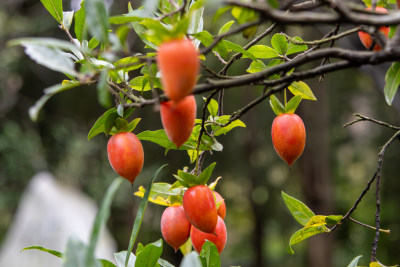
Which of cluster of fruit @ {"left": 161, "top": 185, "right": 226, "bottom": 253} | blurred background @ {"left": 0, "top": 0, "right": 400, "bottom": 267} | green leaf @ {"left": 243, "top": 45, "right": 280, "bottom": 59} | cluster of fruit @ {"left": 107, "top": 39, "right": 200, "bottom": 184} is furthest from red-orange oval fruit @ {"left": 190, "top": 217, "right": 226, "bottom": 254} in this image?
blurred background @ {"left": 0, "top": 0, "right": 400, "bottom": 267}

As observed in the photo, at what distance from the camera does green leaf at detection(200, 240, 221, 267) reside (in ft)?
1.53

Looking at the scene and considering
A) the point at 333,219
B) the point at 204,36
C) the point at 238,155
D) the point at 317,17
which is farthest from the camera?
the point at 238,155

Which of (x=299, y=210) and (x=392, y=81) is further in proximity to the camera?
(x=299, y=210)

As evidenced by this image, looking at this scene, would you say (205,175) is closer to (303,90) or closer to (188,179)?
(188,179)

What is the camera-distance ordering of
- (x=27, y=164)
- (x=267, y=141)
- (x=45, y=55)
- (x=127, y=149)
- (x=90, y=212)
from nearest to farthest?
(x=45, y=55) → (x=127, y=149) → (x=90, y=212) → (x=27, y=164) → (x=267, y=141)

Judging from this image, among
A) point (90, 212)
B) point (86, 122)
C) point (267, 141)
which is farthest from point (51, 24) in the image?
point (267, 141)

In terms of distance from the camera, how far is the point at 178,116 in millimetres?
360

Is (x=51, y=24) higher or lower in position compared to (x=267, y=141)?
higher

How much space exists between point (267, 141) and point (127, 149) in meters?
5.34

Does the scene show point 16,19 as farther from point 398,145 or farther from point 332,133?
point 398,145

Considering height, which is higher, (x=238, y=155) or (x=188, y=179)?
(x=188, y=179)

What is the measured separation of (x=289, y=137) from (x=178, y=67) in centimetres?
22

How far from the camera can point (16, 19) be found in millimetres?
4141

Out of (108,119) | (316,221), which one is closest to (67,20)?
(108,119)
